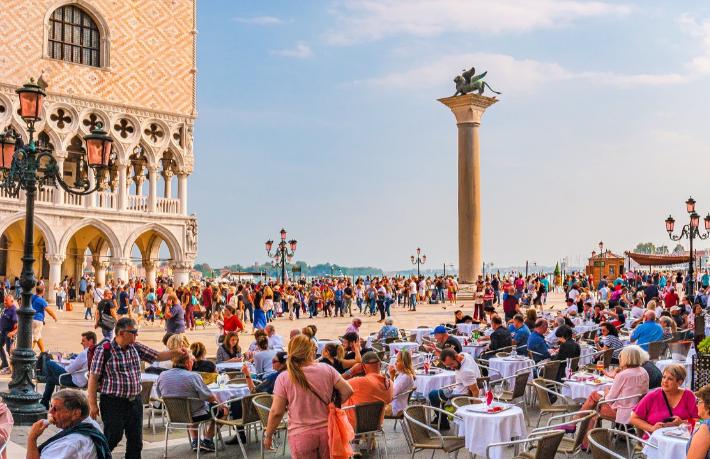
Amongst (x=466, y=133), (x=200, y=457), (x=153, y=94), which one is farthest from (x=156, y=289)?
(x=200, y=457)

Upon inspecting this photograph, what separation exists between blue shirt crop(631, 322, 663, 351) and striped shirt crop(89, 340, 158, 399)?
27.4 feet

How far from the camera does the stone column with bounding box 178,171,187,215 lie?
34531 mm

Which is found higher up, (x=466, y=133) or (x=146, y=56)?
(x=146, y=56)

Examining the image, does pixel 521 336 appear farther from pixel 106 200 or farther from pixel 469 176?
pixel 106 200

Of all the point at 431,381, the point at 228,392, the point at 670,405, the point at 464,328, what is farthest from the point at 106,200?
the point at 670,405

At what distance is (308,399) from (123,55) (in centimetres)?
3036

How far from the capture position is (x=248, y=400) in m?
7.85

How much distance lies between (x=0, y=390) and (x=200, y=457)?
5.06m

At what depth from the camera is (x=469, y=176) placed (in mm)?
27859

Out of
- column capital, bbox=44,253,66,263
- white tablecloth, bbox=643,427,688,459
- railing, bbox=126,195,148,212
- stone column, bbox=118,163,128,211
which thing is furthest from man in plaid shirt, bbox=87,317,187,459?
railing, bbox=126,195,148,212

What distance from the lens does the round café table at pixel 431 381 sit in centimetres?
932

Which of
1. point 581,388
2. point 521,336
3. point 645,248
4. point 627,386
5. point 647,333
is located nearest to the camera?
point 627,386

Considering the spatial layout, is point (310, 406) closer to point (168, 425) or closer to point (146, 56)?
point (168, 425)

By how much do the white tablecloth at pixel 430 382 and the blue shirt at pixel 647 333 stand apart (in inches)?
168
